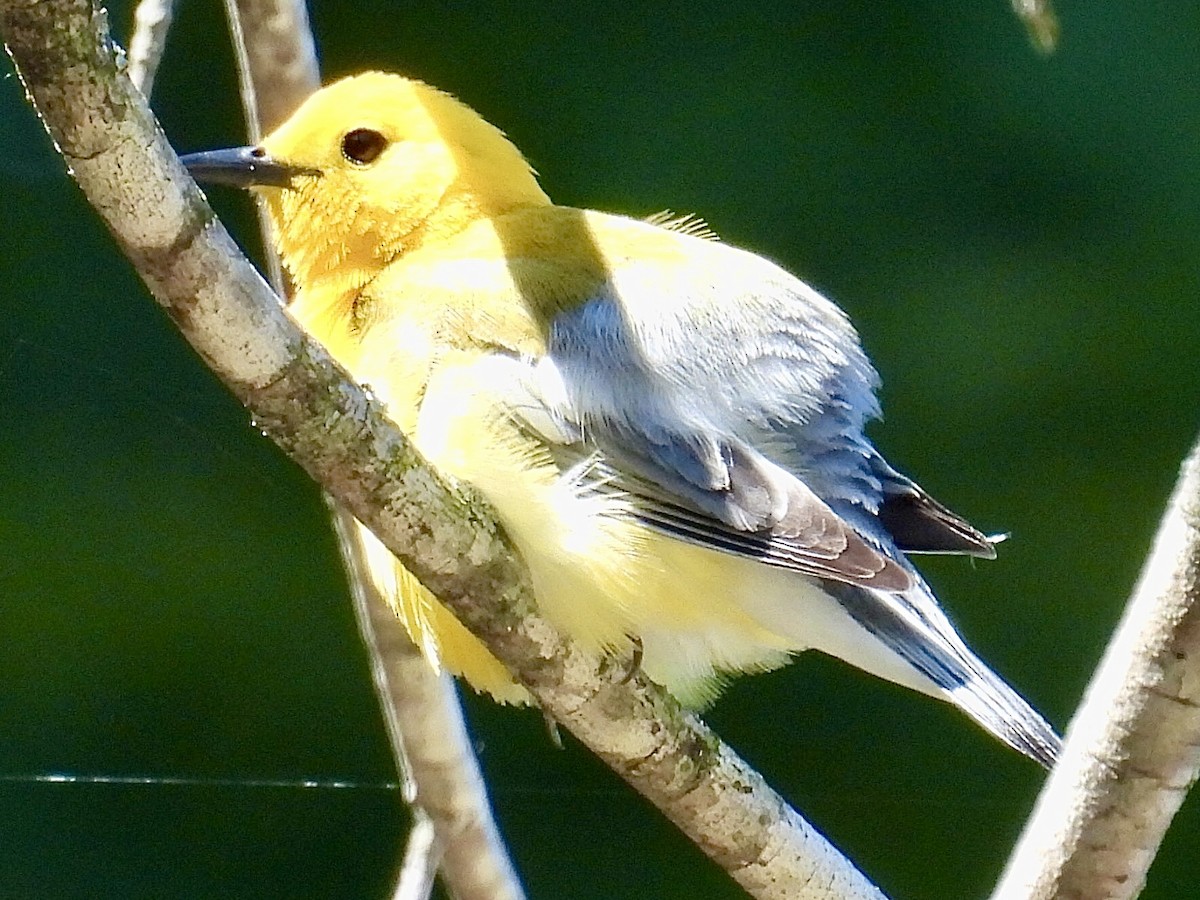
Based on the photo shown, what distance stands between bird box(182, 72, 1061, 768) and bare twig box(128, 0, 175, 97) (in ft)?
1.04

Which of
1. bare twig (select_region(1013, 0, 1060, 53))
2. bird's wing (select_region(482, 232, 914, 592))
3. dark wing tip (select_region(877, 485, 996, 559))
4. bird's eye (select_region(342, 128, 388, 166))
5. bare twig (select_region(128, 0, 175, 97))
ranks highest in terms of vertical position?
bare twig (select_region(1013, 0, 1060, 53))

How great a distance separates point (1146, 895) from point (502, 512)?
2219 millimetres

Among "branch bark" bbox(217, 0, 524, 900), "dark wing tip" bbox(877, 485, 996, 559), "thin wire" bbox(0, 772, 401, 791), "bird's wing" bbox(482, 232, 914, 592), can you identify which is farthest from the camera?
"thin wire" bbox(0, 772, 401, 791)

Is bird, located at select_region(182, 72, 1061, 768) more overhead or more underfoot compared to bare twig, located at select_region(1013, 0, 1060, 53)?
more underfoot

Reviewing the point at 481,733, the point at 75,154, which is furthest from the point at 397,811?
the point at 75,154

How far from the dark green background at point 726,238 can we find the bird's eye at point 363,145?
3.46 ft

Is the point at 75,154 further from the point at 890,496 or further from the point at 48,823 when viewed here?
the point at 48,823

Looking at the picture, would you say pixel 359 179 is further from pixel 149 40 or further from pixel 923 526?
pixel 923 526

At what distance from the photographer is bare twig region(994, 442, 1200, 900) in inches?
55.3

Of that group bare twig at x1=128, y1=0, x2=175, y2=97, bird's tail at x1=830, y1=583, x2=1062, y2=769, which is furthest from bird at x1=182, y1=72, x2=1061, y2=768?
bare twig at x1=128, y1=0, x2=175, y2=97

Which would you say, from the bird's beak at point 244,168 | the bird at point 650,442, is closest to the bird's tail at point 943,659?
the bird at point 650,442

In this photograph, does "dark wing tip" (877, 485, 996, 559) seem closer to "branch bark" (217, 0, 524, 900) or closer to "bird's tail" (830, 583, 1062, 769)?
"bird's tail" (830, 583, 1062, 769)

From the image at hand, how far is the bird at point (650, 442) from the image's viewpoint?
68.6 inches

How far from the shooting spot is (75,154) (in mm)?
1197
